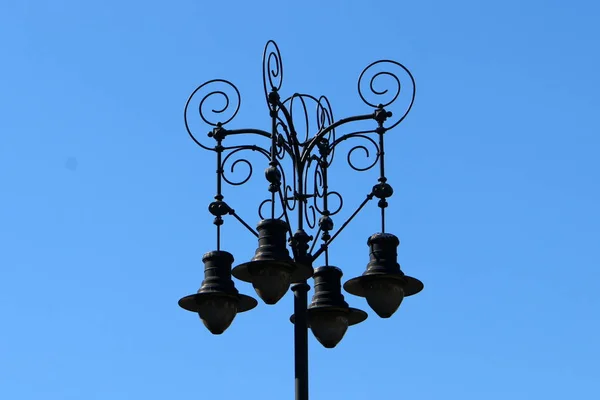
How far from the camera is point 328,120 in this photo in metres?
13.9

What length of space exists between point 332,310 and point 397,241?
106cm

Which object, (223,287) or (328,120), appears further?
(328,120)

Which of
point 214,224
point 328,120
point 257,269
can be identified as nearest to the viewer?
point 257,269

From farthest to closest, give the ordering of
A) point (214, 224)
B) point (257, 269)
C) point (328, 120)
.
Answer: point (328, 120)
point (214, 224)
point (257, 269)

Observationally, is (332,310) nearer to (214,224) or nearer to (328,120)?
(214,224)

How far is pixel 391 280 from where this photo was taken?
11.6m

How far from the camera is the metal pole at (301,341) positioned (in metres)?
11.3

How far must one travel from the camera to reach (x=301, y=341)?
37.6 ft

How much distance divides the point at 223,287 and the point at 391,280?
142 centimetres

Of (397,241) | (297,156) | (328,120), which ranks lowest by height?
(397,241)

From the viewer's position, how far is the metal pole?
11.3 m

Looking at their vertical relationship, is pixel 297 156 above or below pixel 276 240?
above

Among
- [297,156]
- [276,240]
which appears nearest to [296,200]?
[297,156]

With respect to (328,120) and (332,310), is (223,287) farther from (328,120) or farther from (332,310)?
(328,120)
